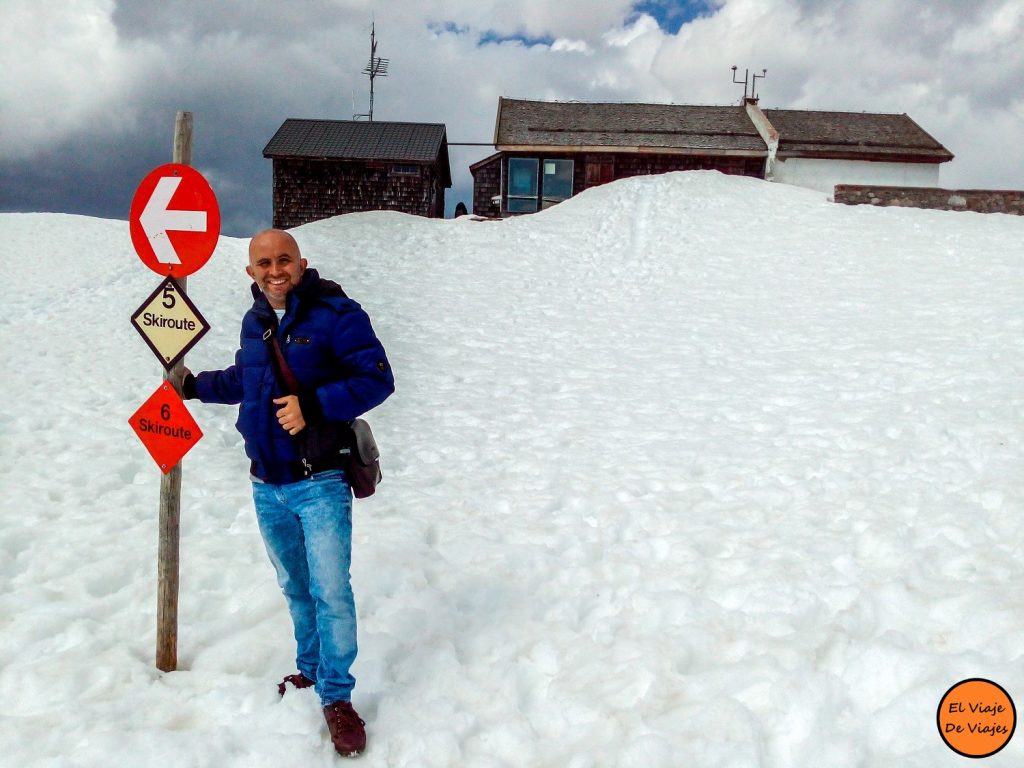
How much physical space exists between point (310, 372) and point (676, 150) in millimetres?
25495

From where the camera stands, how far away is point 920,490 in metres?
6.00

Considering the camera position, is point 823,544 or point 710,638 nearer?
point 710,638

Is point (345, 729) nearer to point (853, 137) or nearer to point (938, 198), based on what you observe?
point (938, 198)

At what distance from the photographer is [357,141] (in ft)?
95.5

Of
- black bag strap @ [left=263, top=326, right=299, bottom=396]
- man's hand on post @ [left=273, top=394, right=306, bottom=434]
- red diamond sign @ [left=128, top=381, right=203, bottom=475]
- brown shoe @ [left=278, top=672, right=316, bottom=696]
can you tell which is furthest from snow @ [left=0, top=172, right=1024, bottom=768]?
black bag strap @ [left=263, top=326, right=299, bottom=396]

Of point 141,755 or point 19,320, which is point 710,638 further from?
point 19,320

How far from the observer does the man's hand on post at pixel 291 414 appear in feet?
10.3

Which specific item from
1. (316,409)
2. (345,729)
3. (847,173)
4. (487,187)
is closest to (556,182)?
(487,187)

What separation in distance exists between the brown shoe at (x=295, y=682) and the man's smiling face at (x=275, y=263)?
1958 mm

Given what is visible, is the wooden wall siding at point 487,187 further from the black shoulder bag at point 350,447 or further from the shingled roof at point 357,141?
the black shoulder bag at point 350,447

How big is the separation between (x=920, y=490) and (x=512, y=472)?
3568 mm

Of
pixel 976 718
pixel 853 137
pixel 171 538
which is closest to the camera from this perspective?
pixel 976 718

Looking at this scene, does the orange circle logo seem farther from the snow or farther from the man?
the man

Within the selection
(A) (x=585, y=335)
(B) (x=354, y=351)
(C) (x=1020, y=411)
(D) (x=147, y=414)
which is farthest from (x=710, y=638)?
(A) (x=585, y=335)
